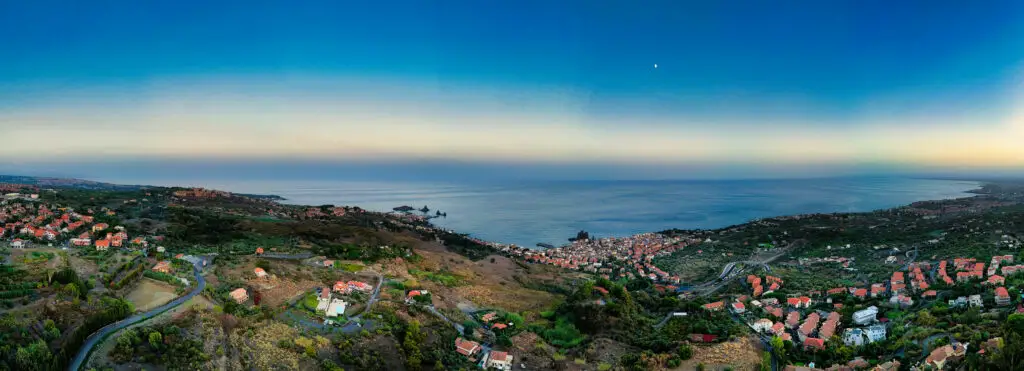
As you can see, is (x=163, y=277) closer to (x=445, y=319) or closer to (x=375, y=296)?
(x=375, y=296)

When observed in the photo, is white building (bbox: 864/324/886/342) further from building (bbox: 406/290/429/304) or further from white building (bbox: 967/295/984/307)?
building (bbox: 406/290/429/304)

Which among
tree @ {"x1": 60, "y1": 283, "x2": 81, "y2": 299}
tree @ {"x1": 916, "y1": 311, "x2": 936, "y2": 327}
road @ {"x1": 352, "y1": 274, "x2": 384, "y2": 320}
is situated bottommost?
tree @ {"x1": 916, "y1": 311, "x2": 936, "y2": 327}

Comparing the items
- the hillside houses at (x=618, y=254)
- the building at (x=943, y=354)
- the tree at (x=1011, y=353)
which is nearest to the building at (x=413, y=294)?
the building at (x=943, y=354)

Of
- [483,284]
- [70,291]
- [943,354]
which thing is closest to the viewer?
[943,354]

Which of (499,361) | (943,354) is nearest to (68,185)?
(499,361)

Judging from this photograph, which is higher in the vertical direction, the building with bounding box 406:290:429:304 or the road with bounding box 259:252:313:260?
the road with bounding box 259:252:313:260

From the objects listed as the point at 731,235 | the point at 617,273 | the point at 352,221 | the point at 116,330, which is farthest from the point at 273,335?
the point at 731,235

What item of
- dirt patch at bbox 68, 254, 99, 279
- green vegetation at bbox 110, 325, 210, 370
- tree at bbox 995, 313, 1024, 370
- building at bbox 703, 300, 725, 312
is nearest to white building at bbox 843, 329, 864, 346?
tree at bbox 995, 313, 1024, 370
